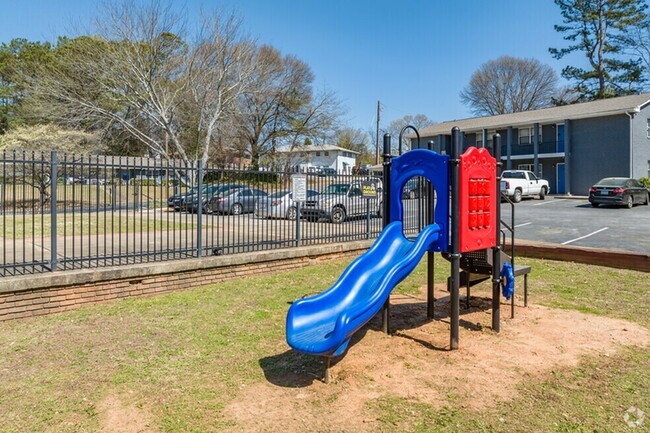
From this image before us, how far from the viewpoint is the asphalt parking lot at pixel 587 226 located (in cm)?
1191

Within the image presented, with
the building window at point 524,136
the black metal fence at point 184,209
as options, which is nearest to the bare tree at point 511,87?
the building window at point 524,136

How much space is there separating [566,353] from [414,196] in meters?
8.58

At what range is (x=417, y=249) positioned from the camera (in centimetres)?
454

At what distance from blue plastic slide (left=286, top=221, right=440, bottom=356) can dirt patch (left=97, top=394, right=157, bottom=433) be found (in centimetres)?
118

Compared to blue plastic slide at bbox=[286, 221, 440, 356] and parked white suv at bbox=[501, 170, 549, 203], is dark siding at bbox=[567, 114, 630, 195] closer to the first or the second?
parked white suv at bbox=[501, 170, 549, 203]

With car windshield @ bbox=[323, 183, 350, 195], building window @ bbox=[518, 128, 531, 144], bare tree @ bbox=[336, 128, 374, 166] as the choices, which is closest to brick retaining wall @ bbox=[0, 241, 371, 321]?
car windshield @ bbox=[323, 183, 350, 195]

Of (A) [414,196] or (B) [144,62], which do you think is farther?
(B) [144,62]

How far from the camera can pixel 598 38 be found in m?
40.5

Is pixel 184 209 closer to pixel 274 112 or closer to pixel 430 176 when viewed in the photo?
pixel 430 176

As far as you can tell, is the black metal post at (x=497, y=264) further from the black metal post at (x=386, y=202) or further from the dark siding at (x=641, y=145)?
the dark siding at (x=641, y=145)

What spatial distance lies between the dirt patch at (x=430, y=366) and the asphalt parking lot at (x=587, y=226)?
661 centimetres

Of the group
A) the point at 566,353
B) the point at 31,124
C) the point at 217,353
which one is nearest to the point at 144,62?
the point at 31,124

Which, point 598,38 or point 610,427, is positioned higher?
point 598,38

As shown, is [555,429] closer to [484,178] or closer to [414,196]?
[484,178]
